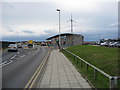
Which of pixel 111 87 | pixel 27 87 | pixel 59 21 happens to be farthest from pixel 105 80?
pixel 59 21

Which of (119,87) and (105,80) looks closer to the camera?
(119,87)

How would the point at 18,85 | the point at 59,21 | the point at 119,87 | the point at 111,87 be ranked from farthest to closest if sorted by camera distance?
the point at 59,21 < the point at 18,85 < the point at 119,87 < the point at 111,87

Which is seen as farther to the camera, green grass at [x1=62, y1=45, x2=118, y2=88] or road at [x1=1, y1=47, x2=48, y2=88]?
road at [x1=1, y1=47, x2=48, y2=88]

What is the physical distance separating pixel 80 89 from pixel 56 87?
1.01m

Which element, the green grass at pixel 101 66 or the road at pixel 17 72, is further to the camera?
the road at pixel 17 72

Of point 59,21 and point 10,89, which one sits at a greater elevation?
point 59,21

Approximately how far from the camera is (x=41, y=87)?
714cm

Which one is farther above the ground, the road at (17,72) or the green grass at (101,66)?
the green grass at (101,66)

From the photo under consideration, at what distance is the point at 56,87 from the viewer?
711 cm

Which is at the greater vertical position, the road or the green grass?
the green grass

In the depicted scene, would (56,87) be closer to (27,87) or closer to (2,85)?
(27,87)

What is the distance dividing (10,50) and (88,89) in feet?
103

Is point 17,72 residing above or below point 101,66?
below

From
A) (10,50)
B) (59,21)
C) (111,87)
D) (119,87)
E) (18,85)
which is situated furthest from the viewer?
(59,21)
